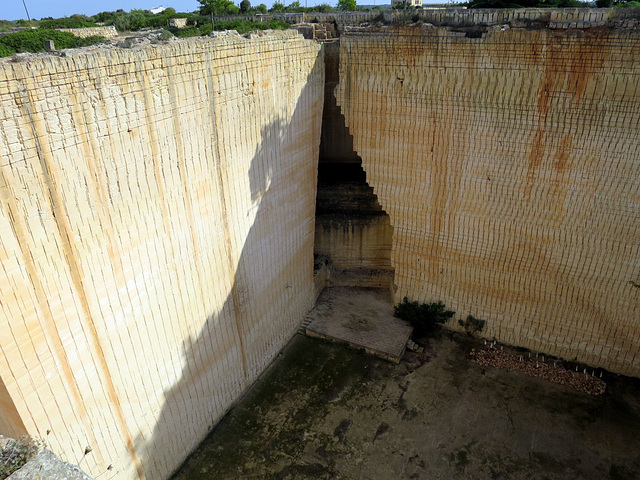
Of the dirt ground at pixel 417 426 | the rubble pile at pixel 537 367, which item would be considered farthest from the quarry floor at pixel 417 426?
the rubble pile at pixel 537 367

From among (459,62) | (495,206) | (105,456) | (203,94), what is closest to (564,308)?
(495,206)

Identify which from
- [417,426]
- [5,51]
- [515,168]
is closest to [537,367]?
[417,426]

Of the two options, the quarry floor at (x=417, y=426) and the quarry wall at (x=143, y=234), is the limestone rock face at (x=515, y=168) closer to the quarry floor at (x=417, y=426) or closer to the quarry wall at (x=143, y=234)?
the quarry floor at (x=417, y=426)

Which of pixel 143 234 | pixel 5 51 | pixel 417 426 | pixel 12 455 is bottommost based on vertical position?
pixel 417 426

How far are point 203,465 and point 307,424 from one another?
5.33ft

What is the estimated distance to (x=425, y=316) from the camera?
9.01 metres

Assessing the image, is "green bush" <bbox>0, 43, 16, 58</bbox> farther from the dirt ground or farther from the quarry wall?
the dirt ground

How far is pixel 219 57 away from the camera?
591 centimetres

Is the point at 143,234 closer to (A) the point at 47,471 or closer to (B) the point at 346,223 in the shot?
(A) the point at 47,471

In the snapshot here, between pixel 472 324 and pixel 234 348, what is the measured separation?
14.9 ft

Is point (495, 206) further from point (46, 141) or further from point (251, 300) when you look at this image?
point (46, 141)

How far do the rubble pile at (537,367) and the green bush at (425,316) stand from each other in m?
0.84

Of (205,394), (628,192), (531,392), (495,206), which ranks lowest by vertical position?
(531,392)

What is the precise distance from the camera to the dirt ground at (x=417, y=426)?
655 centimetres
